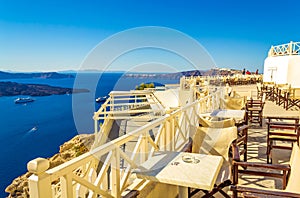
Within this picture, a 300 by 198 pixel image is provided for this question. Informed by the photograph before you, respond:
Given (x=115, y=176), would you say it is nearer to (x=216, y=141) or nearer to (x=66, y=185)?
(x=66, y=185)

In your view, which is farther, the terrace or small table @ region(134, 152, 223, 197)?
small table @ region(134, 152, 223, 197)

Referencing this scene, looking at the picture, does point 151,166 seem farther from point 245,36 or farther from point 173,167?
point 245,36

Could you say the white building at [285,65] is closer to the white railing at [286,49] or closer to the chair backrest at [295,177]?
the white railing at [286,49]

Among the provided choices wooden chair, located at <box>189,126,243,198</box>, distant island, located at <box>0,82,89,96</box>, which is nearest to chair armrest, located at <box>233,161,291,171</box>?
wooden chair, located at <box>189,126,243,198</box>

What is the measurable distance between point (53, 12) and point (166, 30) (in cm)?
1738

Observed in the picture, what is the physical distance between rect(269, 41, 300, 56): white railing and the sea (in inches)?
317

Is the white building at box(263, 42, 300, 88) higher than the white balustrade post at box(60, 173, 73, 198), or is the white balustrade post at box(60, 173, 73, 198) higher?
the white building at box(263, 42, 300, 88)

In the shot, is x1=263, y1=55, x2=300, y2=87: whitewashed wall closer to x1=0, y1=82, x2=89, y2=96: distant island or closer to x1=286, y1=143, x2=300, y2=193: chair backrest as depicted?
x1=286, y1=143, x2=300, y2=193: chair backrest

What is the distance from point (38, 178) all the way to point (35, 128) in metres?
29.4

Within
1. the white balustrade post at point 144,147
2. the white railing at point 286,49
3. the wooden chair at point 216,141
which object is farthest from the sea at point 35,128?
the white railing at point 286,49

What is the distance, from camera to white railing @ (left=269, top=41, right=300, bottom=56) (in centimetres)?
1539

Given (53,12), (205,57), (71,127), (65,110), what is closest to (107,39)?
(205,57)

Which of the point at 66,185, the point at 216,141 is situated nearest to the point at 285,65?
the point at 216,141

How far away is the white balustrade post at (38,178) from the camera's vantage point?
3.85ft
